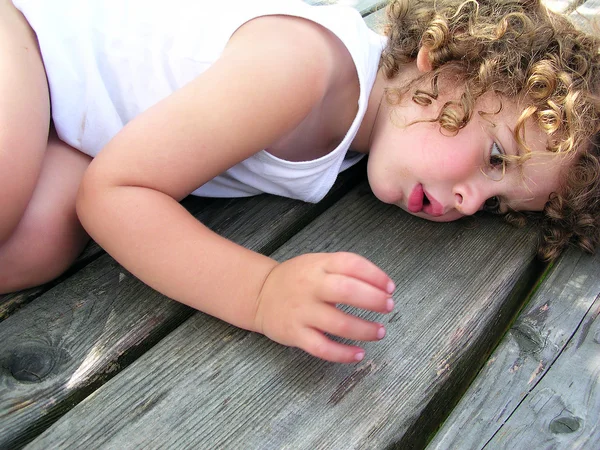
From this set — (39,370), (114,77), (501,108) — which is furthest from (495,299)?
(114,77)

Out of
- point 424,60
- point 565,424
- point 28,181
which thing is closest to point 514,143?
point 424,60

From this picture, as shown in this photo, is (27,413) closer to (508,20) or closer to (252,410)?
(252,410)

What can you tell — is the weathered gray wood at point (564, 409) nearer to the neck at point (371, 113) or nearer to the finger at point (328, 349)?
the finger at point (328, 349)

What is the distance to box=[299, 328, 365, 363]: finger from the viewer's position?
812 millimetres

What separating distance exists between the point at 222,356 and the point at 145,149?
0.36 m

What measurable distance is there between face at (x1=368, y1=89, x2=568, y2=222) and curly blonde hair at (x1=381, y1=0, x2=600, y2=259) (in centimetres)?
2

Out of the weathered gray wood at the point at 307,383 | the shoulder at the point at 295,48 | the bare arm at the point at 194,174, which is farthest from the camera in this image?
the shoulder at the point at 295,48

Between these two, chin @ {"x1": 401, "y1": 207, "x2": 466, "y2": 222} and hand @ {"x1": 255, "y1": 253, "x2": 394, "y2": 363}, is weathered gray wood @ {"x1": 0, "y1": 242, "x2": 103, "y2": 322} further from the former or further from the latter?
chin @ {"x1": 401, "y1": 207, "x2": 466, "y2": 222}

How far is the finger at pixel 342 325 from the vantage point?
2.67 feet

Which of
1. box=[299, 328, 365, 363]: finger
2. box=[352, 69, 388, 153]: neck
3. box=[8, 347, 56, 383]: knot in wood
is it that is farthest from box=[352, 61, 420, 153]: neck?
box=[8, 347, 56, 383]: knot in wood

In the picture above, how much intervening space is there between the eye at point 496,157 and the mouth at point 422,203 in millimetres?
130

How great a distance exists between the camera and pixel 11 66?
1.06m

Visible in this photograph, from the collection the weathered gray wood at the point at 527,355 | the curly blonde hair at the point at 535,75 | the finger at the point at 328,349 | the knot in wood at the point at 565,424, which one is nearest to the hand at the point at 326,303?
the finger at the point at 328,349

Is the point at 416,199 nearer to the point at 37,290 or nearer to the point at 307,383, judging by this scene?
the point at 307,383
